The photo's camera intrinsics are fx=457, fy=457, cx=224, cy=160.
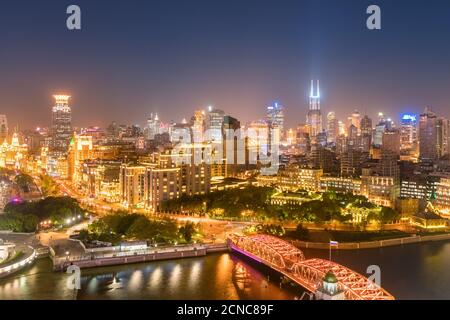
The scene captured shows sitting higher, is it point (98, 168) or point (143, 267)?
point (98, 168)

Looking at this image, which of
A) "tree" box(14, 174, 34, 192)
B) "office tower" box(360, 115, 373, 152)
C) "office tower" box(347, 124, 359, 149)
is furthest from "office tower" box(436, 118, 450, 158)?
"tree" box(14, 174, 34, 192)

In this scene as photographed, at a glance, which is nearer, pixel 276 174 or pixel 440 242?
pixel 440 242

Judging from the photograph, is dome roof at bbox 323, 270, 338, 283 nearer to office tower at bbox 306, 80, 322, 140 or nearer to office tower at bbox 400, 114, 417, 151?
office tower at bbox 400, 114, 417, 151

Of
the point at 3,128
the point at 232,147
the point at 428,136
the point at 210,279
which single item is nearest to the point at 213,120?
the point at 232,147
